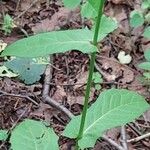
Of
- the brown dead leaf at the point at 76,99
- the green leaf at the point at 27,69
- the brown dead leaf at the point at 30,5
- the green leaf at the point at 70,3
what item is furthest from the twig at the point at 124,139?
the brown dead leaf at the point at 30,5

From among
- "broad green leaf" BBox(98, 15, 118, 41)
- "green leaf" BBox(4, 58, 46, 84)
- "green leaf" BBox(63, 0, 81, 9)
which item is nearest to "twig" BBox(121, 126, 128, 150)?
"green leaf" BBox(4, 58, 46, 84)

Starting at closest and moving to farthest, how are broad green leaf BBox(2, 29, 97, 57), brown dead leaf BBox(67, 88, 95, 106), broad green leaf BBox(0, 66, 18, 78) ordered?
broad green leaf BBox(2, 29, 97, 57)
brown dead leaf BBox(67, 88, 95, 106)
broad green leaf BBox(0, 66, 18, 78)

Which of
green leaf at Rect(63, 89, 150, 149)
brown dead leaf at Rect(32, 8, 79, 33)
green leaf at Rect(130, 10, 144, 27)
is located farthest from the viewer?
brown dead leaf at Rect(32, 8, 79, 33)

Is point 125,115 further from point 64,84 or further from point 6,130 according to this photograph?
point 64,84

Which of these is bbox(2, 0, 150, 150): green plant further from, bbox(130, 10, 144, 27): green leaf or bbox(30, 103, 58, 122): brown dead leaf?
bbox(130, 10, 144, 27): green leaf

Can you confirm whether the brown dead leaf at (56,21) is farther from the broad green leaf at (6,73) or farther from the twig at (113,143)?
the twig at (113,143)

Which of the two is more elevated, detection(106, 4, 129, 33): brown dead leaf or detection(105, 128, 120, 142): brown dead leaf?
detection(106, 4, 129, 33): brown dead leaf

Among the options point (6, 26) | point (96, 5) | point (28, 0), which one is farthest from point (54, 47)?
point (28, 0)
